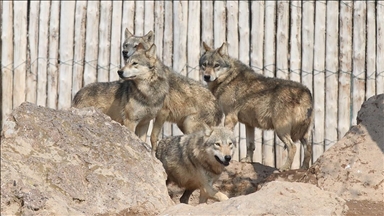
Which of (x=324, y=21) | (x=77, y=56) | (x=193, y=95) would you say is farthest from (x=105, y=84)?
(x=324, y=21)

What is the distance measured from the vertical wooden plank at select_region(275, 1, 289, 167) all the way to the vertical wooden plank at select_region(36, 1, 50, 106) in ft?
14.7

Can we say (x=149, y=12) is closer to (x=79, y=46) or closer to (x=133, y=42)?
(x=133, y=42)

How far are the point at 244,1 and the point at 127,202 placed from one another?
7260mm

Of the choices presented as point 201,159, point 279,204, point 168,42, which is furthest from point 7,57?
point 279,204

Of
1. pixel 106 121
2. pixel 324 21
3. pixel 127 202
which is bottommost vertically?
pixel 127 202

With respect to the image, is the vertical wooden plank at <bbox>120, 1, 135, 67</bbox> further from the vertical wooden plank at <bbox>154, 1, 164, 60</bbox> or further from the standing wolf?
the standing wolf

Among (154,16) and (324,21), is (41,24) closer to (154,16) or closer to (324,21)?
(154,16)

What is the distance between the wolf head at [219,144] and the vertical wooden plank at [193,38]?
4.35 metres

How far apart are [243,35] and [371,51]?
2.45 m

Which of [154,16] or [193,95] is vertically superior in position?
[154,16]

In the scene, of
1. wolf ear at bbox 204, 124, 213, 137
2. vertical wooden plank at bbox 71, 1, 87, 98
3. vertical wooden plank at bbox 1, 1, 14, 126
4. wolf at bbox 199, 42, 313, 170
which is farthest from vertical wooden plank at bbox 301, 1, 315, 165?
vertical wooden plank at bbox 1, 1, 14, 126

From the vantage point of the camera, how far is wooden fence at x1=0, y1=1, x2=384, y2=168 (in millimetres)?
16016

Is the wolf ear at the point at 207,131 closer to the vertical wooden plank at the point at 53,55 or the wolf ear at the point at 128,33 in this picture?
the wolf ear at the point at 128,33

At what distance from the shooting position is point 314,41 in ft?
52.9
